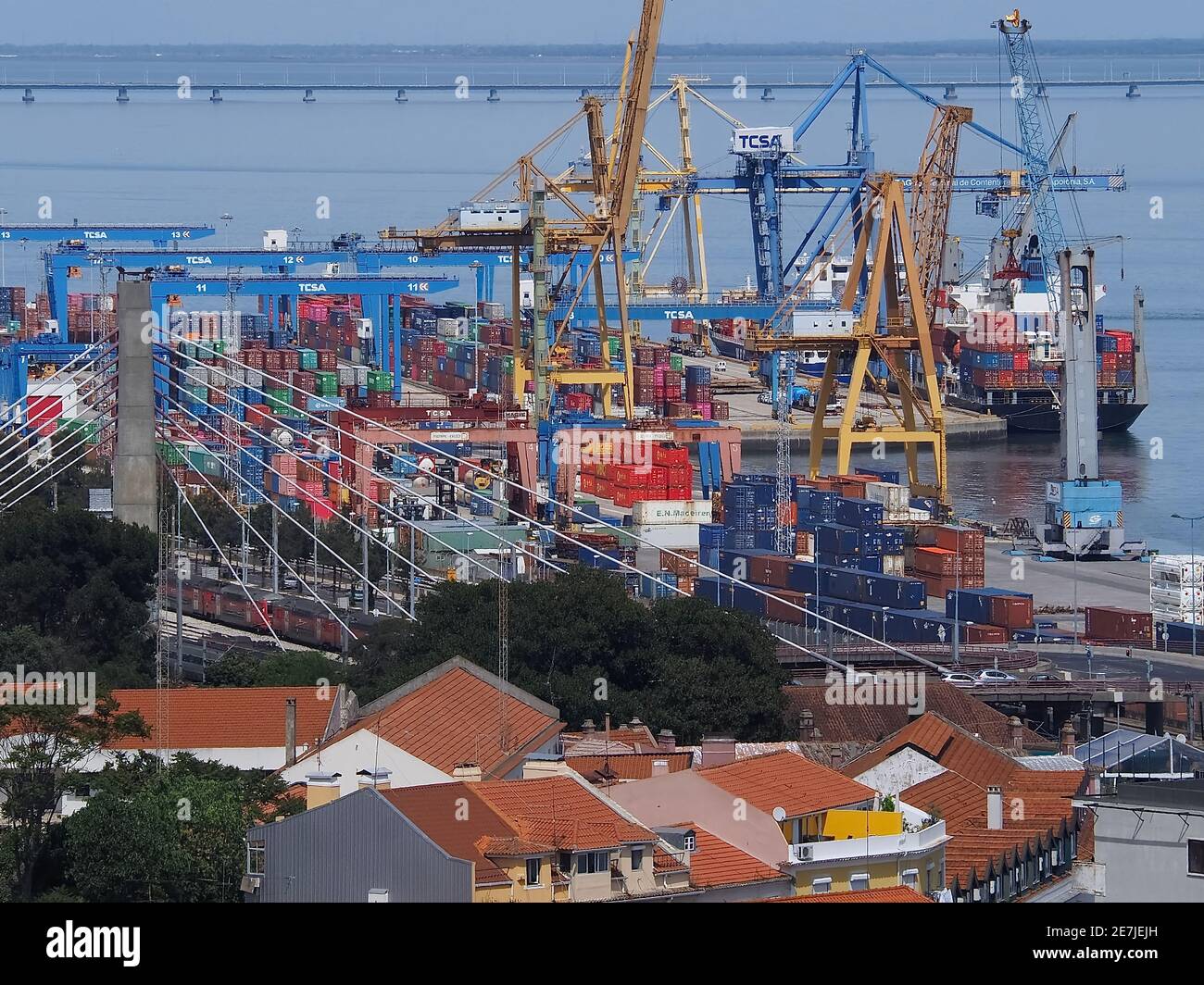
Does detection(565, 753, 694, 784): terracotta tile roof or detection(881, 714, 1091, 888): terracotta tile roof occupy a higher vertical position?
detection(565, 753, 694, 784): terracotta tile roof

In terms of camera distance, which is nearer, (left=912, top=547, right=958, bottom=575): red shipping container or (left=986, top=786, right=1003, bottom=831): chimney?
(left=986, top=786, right=1003, bottom=831): chimney

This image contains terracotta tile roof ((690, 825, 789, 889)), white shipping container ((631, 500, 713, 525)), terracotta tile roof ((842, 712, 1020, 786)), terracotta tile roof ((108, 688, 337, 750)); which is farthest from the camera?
white shipping container ((631, 500, 713, 525))

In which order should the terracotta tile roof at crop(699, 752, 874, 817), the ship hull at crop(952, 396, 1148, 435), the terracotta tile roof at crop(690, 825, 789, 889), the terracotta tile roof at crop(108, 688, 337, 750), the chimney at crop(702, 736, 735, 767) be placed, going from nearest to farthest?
the terracotta tile roof at crop(690, 825, 789, 889)
the terracotta tile roof at crop(699, 752, 874, 817)
the chimney at crop(702, 736, 735, 767)
the terracotta tile roof at crop(108, 688, 337, 750)
the ship hull at crop(952, 396, 1148, 435)

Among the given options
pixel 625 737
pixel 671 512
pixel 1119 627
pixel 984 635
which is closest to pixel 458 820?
pixel 625 737

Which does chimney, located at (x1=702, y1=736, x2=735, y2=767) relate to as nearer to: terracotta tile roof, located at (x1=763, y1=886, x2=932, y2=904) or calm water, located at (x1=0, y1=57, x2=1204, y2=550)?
terracotta tile roof, located at (x1=763, y1=886, x2=932, y2=904)

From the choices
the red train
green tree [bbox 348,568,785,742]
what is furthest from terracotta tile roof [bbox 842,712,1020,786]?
the red train

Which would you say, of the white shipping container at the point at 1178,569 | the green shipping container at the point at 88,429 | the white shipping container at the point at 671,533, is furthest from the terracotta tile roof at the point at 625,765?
the white shipping container at the point at 671,533
